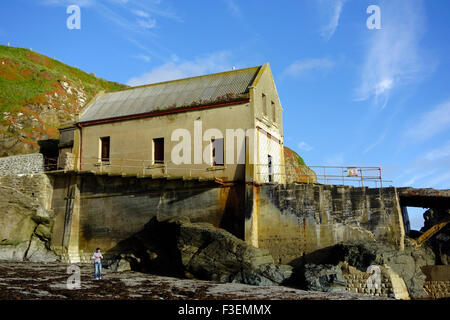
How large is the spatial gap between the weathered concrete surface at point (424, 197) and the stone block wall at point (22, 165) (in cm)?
2287

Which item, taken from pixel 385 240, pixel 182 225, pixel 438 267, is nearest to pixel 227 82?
pixel 182 225

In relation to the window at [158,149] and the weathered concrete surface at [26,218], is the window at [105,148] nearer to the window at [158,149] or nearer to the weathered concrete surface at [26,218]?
the window at [158,149]

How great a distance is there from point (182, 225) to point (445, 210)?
14.7 metres

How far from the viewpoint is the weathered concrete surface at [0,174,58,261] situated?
25562mm

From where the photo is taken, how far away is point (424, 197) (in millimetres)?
22906

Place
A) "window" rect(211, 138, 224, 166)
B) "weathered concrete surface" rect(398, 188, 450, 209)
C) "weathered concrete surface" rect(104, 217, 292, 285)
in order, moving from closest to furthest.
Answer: "weathered concrete surface" rect(104, 217, 292, 285) < "weathered concrete surface" rect(398, 188, 450, 209) < "window" rect(211, 138, 224, 166)

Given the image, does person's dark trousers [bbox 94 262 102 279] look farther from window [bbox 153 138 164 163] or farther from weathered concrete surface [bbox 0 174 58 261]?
window [bbox 153 138 164 163]

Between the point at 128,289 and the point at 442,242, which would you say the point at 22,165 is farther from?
the point at 442,242

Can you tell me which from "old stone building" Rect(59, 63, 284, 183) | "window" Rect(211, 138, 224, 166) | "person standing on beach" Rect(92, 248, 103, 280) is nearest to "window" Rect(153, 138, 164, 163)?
"old stone building" Rect(59, 63, 284, 183)

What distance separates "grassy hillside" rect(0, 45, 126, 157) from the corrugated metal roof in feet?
33.6

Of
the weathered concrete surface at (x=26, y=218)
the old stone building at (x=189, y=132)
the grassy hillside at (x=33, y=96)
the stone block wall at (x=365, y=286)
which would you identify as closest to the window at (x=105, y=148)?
the old stone building at (x=189, y=132)
